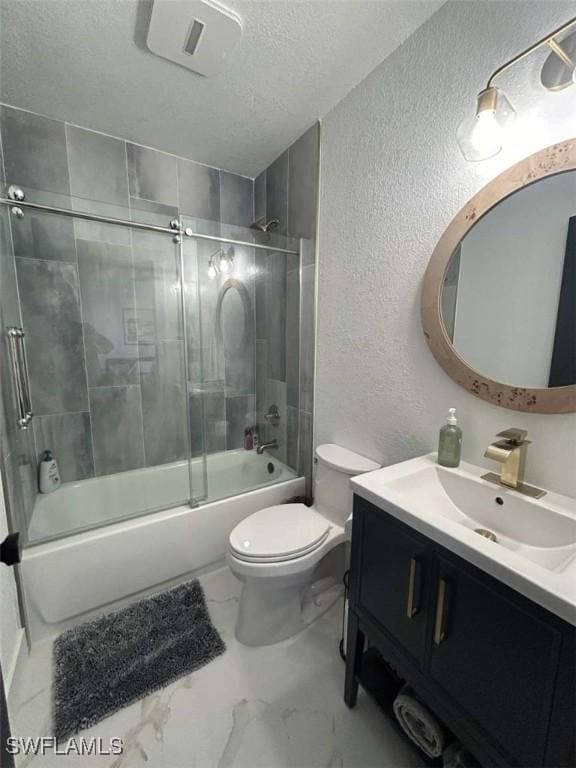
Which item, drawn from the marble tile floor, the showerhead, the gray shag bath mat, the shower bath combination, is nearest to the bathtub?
the shower bath combination

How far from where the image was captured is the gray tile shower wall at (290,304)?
1.88m

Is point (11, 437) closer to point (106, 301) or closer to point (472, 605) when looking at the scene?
point (106, 301)

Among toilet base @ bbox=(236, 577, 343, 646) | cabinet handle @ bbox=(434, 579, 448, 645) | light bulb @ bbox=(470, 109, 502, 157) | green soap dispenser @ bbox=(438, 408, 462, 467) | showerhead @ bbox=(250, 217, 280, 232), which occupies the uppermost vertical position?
showerhead @ bbox=(250, 217, 280, 232)

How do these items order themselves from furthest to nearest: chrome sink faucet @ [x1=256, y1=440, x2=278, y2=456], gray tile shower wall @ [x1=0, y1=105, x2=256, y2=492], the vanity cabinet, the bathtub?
chrome sink faucet @ [x1=256, y1=440, x2=278, y2=456]
gray tile shower wall @ [x1=0, y1=105, x2=256, y2=492]
the bathtub
the vanity cabinet

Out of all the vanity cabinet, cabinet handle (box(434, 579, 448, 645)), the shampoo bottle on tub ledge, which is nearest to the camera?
the vanity cabinet

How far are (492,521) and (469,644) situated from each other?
356 mm

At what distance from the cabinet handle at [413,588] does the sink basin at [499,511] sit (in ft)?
0.48

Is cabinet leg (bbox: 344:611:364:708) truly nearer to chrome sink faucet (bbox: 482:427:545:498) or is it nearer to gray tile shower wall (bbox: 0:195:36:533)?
chrome sink faucet (bbox: 482:427:545:498)

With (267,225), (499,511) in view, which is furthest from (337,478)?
(267,225)

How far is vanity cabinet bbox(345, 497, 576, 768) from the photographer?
2.01ft

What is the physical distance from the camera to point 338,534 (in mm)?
1452

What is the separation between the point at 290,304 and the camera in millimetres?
2090

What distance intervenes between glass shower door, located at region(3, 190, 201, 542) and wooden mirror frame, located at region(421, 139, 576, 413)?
147 cm

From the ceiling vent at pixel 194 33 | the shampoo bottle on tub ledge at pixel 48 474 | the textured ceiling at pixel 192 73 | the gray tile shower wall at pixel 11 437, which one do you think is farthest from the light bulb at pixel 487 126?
the shampoo bottle on tub ledge at pixel 48 474
